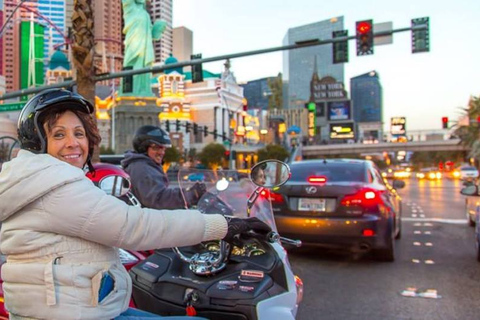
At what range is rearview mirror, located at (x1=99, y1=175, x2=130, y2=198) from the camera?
351cm

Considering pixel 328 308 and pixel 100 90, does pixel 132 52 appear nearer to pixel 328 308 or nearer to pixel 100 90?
pixel 100 90

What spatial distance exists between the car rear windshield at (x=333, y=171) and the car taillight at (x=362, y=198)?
0.39 m

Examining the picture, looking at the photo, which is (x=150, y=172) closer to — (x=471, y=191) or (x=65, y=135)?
(x=65, y=135)

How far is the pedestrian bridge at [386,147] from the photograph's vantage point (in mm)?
73562

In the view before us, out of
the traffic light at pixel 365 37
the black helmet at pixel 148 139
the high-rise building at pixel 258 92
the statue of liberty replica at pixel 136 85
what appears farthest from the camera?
the high-rise building at pixel 258 92

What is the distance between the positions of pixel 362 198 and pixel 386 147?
74701 millimetres

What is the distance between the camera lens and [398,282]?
577cm

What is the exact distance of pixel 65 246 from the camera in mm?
1671

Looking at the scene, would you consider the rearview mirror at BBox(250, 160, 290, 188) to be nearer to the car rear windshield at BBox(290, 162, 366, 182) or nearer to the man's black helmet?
the man's black helmet

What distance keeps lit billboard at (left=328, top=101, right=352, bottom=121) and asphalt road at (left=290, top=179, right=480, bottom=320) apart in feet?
310

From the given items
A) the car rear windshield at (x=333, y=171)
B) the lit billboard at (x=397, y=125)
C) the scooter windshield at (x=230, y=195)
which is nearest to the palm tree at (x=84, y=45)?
the car rear windshield at (x=333, y=171)

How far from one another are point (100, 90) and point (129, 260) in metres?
92.9

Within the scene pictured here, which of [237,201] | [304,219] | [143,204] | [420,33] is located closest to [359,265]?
[304,219]

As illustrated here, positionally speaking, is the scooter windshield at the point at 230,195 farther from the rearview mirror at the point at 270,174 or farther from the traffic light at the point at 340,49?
the traffic light at the point at 340,49
